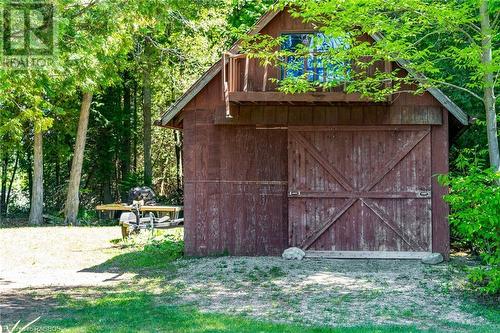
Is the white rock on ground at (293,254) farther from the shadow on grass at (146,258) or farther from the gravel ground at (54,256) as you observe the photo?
the gravel ground at (54,256)

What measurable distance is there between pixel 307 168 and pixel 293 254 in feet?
6.32

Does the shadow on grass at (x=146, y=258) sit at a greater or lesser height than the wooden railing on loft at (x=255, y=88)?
lesser

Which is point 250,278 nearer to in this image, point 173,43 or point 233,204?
point 233,204

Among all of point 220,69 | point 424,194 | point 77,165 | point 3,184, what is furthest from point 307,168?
point 3,184

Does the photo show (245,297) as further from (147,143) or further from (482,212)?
(147,143)

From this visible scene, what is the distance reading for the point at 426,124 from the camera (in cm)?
1329

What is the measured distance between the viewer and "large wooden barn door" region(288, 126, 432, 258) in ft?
43.6

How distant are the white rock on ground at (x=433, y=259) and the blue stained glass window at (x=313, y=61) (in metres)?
4.36

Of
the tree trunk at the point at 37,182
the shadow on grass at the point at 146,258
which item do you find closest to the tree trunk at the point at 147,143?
the tree trunk at the point at 37,182

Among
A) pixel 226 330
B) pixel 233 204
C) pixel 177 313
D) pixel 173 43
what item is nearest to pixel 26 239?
pixel 233 204

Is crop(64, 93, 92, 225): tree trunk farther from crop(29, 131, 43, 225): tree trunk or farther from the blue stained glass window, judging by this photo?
the blue stained glass window

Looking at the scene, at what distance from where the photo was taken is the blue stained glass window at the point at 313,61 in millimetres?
11453

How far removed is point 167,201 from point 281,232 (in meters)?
16.9

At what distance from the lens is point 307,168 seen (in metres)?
13.5
